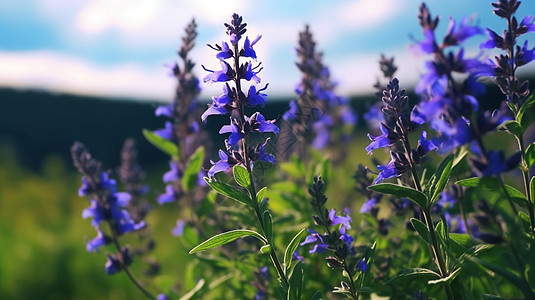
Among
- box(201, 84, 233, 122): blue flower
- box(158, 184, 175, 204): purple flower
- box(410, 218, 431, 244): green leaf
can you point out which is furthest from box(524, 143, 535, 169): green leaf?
box(158, 184, 175, 204): purple flower

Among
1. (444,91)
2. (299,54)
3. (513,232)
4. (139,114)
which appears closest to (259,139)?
(444,91)

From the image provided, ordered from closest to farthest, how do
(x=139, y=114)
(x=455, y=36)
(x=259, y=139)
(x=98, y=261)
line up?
(x=455, y=36) < (x=259, y=139) < (x=98, y=261) < (x=139, y=114)

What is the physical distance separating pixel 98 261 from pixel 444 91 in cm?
588

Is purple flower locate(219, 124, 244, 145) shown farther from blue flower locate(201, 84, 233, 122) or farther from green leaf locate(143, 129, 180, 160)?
green leaf locate(143, 129, 180, 160)

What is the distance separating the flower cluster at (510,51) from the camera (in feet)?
7.37

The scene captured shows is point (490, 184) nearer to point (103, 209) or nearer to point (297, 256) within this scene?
point (297, 256)

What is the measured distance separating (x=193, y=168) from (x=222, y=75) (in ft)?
4.63

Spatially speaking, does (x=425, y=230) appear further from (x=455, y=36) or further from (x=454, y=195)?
(x=454, y=195)

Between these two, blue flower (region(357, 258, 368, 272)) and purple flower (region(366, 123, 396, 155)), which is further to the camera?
blue flower (region(357, 258, 368, 272))

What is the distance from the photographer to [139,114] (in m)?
23.0

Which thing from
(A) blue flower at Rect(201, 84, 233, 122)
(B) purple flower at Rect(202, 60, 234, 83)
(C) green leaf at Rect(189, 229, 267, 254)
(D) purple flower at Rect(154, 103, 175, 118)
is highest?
(B) purple flower at Rect(202, 60, 234, 83)

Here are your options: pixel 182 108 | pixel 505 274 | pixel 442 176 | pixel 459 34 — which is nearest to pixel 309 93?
pixel 182 108

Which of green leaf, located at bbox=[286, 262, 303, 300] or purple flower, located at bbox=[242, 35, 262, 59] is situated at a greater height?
purple flower, located at bbox=[242, 35, 262, 59]

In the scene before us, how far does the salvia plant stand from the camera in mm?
1684
